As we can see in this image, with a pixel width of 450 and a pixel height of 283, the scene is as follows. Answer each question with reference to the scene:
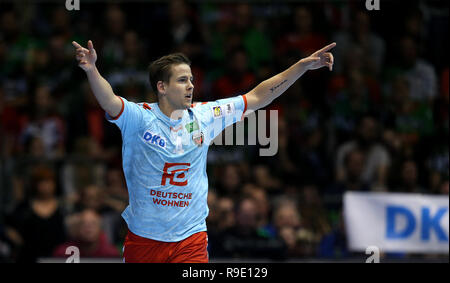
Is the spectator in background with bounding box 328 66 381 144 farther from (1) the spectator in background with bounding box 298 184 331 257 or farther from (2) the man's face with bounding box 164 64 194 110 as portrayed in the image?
(2) the man's face with bounding box 164 64 194 110

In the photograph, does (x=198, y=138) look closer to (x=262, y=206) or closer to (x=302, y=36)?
(x=262, y=206)

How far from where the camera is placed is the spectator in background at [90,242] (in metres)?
11.0

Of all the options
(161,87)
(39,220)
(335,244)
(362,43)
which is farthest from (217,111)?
(362,43)

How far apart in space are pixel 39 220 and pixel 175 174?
515 cm

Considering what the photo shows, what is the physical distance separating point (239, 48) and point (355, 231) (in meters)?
4.62

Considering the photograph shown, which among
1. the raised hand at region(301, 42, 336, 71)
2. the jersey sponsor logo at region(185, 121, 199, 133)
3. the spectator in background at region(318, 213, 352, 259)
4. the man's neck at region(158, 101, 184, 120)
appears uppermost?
the raised hand at region(301, 42, 336, 71)

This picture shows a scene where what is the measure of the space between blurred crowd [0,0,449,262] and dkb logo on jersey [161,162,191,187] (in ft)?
13.5

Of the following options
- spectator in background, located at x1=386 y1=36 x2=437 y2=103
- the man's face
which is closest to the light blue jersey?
the man's face

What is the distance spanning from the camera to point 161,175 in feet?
23.5

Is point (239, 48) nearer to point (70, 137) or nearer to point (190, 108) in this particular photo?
point (70, 137)

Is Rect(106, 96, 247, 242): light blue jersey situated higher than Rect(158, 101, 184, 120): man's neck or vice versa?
Rect(158, 101, 184, 120): man's neck

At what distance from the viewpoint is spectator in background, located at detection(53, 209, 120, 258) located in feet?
36.0

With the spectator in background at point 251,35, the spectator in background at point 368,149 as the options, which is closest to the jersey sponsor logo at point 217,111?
the spectator in background at point 368,149

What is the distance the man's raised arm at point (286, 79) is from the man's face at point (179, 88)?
2.72 ft
